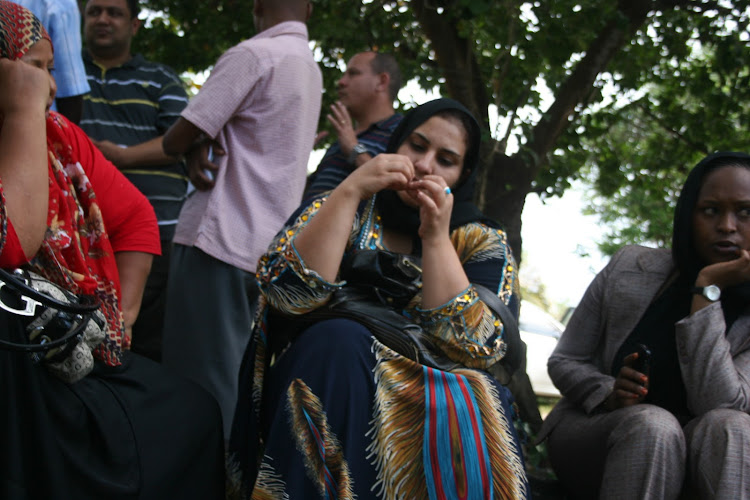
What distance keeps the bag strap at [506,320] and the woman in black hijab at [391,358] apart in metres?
0.04

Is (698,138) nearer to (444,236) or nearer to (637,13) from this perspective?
(637,13)

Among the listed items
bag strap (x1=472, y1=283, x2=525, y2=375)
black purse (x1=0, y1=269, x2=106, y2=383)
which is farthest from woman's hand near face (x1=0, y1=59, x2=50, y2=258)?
bag strap (x1=472, y1=283, x2=525, y2=375)

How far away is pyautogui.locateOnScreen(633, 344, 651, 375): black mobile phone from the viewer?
8.64 feet

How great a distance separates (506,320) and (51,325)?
1.44m

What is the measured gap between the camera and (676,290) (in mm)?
2959

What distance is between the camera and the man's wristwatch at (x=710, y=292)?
2.67m

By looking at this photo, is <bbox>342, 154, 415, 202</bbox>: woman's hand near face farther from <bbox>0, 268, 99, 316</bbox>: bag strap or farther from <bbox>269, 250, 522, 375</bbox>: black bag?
<bbox>0, 268, 99, 316</bbox>: bag strap

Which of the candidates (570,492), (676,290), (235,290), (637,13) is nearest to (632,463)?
(570,492)

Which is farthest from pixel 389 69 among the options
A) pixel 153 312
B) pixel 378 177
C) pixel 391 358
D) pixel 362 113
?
pixel 391 358

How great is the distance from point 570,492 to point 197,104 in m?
2.19

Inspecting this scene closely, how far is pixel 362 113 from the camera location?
14.2ft

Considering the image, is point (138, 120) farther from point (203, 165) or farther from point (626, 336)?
point (626, 336)

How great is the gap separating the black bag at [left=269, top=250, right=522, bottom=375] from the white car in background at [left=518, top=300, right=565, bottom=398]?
8071mm

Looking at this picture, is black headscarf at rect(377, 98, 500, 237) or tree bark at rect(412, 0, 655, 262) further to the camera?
tree bark at rect(412, 0, 655, 262)
